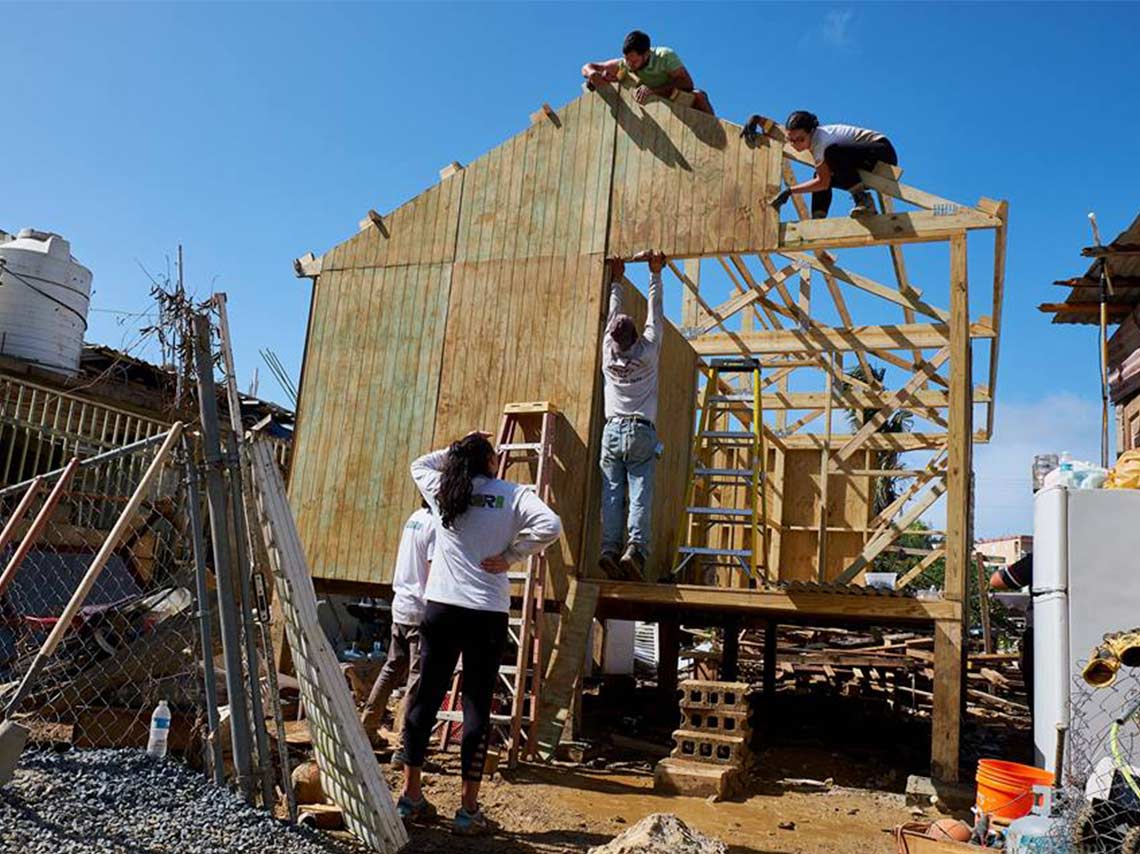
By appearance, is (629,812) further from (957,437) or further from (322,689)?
(957,437)

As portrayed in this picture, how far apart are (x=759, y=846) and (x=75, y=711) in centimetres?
383

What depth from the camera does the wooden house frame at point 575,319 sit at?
770 centimetres

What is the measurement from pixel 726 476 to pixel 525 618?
3304 millimetres

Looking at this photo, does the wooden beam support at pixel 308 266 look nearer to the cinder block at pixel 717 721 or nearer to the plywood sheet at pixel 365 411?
the plywood sheet at pixel 365 411

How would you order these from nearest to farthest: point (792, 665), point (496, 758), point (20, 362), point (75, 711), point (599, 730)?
point (75, 711), point (496, 758), point (599, 730), point (20, 362), point (792, 665)

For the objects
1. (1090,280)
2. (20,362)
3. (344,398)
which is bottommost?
(344,398)

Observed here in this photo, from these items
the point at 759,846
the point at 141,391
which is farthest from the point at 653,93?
the point at 141,391

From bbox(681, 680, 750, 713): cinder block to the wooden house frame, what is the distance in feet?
2.79

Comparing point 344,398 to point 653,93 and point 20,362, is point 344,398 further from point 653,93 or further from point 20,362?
point 20,362

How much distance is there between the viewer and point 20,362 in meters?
13.9

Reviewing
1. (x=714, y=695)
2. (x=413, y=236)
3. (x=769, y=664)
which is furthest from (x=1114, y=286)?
(x=413, y=236)

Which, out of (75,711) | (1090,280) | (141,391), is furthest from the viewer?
(141,391)

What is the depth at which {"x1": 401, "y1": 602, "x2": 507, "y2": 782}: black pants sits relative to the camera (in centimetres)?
479

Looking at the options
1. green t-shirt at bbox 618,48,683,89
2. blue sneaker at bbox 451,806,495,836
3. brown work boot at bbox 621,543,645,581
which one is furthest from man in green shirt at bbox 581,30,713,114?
blue sneaker at bbox 451,806,495,836
